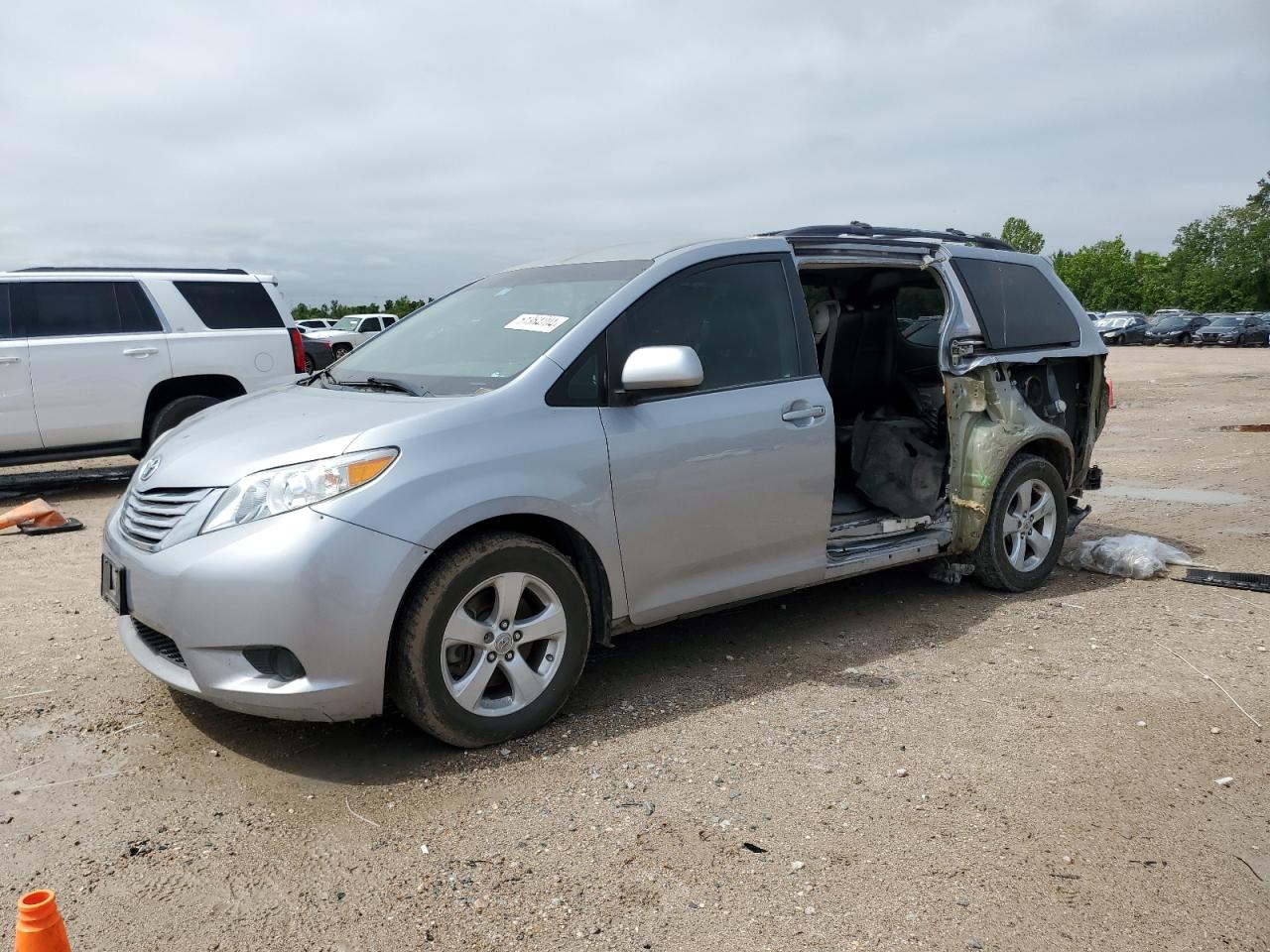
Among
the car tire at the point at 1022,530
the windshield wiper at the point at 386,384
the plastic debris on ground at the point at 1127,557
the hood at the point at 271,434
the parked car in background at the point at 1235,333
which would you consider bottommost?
the parked car in background at the point at 1235,333

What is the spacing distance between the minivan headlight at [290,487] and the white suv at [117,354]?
21.5ft

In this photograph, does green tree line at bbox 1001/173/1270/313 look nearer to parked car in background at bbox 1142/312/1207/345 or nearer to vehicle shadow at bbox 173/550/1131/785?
parked car in background at bbox 1142/312/1207/345

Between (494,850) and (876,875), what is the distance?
1095mm

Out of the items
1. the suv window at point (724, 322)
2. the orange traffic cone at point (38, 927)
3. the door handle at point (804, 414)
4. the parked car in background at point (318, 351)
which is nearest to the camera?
the orange traffic cone at point (38, 927)

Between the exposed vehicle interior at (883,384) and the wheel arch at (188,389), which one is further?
the wheel arch at (188,389)

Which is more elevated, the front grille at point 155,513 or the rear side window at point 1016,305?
the rear side window at point 1016,305

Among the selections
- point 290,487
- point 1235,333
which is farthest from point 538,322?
point 1235,333

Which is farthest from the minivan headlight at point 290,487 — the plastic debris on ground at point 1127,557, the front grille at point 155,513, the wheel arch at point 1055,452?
the plastic debris on ground at point 1127,557

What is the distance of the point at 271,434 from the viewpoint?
11.8 ft

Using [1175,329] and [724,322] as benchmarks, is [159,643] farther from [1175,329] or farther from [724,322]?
[1175,329]

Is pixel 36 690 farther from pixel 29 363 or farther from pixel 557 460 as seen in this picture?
pixel 29 363

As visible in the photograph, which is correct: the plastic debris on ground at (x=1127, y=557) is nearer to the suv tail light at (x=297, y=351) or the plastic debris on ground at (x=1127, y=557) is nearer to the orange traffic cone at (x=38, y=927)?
the orange traffic cone at (x=38, y=927)

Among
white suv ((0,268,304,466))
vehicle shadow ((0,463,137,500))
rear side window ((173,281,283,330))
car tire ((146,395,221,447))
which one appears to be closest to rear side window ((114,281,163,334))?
white suv ((0,268,304,466))

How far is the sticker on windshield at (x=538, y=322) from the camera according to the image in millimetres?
4055
